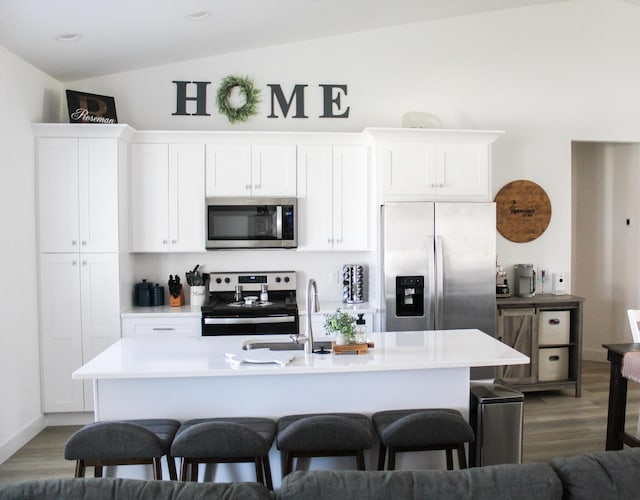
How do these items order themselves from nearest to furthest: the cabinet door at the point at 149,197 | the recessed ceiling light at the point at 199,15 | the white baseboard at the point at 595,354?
the recessed ceiling light at the point at 199,15
the cabinet door at the point at 149,197
the white baseboard at the point at 595,354

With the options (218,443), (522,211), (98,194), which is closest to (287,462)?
(218,443)

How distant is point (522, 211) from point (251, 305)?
8.95ft

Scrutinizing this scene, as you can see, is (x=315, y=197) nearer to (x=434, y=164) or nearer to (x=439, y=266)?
(x=434, y=164)

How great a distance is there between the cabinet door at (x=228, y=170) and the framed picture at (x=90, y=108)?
86 cm

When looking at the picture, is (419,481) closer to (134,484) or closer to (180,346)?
(134,484)

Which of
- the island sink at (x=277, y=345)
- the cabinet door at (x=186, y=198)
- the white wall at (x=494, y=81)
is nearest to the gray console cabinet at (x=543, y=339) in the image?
the white wall at (x=494, y=81)

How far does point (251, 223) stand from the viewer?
15.0 ft

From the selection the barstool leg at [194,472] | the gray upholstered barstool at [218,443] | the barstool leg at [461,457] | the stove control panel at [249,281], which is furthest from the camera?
the stove control panel at [249,281]

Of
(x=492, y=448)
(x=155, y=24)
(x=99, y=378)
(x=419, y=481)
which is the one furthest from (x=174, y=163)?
(x=419, y=481)

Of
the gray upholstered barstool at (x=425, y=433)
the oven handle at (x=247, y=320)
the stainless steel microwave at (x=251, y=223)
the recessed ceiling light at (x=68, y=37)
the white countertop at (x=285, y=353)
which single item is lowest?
the gray upholstered barstool at (x=425, y=433)

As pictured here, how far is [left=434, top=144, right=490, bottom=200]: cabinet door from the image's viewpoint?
4.45 metres

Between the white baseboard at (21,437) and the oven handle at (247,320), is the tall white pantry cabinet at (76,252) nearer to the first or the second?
the white baseboard at (21,437)

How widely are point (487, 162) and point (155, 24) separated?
9.22 feet

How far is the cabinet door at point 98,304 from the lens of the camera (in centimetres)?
423
